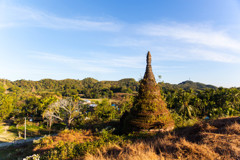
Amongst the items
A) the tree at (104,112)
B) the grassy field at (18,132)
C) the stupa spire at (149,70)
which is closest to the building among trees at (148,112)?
the stupa spire at (149,70)

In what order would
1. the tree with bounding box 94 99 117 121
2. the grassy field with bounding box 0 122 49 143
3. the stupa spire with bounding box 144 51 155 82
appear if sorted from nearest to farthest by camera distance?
the stupa spire with bounding box 144 51 155 82
the tree with bounding box 94 99 117 121
the grassy field with bounding box 0 122 49 143

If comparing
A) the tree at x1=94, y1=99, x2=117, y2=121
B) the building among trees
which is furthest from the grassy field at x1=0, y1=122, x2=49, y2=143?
the building among trees

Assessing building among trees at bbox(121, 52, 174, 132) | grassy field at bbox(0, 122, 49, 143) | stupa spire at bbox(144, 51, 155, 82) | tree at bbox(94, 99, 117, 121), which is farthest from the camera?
grassy field at bbox(0, 122, 49, 143)

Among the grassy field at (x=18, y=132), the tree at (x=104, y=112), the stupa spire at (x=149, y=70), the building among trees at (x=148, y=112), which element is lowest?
the grassy field at (x=18, y=132)

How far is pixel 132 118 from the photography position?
393 inches

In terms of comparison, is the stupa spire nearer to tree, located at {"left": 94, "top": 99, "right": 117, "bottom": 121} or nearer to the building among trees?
the building among trees

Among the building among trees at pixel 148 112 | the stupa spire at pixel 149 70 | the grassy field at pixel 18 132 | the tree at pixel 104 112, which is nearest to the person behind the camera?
the building among trees at pixel 148 112

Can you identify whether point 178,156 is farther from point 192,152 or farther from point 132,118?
point 132,118

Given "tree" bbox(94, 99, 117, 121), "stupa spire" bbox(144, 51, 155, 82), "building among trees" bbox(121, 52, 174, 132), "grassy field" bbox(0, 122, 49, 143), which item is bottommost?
"grassy field" bbox(0, 122, 49, 143)

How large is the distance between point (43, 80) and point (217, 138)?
540ft

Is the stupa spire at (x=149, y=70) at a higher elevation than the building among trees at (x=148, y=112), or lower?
higher

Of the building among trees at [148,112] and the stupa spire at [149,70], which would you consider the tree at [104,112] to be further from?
the stupa spire at [149,70]

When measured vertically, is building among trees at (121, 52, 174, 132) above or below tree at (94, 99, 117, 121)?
above

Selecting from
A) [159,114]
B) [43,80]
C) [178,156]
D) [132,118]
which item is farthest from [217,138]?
[43,80]
